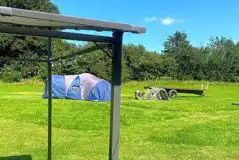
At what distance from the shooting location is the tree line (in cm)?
4759

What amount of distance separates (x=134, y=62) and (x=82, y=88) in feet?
97.9

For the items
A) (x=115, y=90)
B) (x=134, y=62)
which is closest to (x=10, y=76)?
(x=134, y=62)

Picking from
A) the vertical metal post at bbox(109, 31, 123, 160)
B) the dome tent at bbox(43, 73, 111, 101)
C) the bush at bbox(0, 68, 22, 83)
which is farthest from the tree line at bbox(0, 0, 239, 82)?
the vertical metal post at bbox(109, 31, 123, 160)

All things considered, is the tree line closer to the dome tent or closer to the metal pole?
the dome tent

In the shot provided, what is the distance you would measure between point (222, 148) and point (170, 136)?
1.56 m

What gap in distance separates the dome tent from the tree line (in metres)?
18.8

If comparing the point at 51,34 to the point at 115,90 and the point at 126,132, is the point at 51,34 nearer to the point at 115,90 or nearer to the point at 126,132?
the point at 115,90

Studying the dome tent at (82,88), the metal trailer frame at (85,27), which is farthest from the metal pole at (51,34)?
the dome tent at (82,88)

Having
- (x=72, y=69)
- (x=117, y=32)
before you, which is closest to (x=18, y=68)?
(x=72, y=69)

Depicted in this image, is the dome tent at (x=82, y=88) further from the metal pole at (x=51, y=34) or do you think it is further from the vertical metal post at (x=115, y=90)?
the metal pole at (x=51, y=34)

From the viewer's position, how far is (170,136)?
11.4 metres

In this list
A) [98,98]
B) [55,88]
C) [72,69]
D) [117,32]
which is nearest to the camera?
[117,32]

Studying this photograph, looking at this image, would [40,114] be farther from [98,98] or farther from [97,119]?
[98,98]

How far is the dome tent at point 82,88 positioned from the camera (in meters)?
25.8
